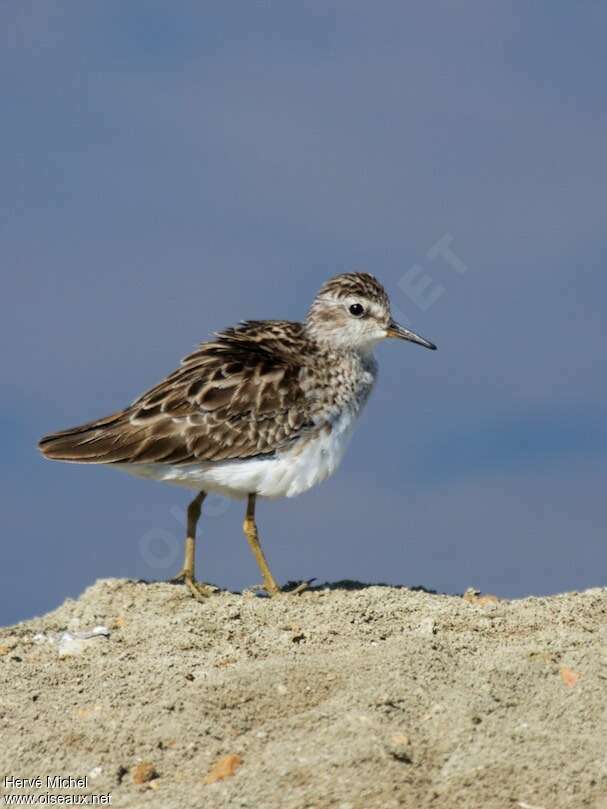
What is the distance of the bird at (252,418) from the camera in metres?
11.9

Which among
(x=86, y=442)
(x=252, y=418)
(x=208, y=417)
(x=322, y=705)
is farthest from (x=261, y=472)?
(x=322, y=705)

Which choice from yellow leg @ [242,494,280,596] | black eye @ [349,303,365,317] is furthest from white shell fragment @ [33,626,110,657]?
black eye @ [349,303,365,317]

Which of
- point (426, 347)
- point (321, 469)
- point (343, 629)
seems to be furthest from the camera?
point (426, 347)

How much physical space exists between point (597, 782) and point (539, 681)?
141cm

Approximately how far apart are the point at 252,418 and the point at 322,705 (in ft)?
11.6

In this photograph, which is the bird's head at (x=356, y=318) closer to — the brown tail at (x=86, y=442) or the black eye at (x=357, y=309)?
the black eye at (x=357, y=309)

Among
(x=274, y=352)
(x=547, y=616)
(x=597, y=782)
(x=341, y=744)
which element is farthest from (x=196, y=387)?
(x=597, y=782)

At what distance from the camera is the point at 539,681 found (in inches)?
375

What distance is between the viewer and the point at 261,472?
12.0m

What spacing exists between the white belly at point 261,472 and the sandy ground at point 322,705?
1023 millimetres

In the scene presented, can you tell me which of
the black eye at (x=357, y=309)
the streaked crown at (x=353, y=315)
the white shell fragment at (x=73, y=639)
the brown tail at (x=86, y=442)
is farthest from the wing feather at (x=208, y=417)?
the white shell fragment at (x=73, y=639)

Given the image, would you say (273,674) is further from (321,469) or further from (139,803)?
(321,469)

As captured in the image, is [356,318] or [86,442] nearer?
[86,442]

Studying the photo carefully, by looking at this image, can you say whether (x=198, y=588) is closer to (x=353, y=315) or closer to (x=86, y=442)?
(x=86, y=442)
